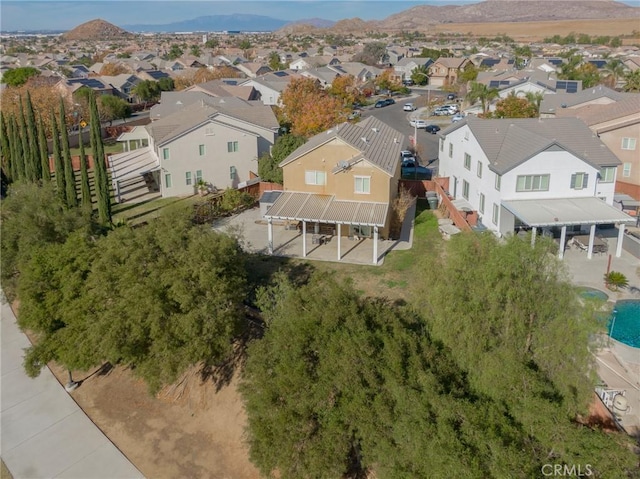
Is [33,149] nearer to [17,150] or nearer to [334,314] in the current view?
[17,150]

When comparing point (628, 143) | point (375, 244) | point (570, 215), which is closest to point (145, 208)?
point (375, 244)

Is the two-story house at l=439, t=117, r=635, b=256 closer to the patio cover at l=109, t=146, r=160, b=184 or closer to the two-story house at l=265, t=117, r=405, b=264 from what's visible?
the two-story house at l=265, t=117, r=405, b=264

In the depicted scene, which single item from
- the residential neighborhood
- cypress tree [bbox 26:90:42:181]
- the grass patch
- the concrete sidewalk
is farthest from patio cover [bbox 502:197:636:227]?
cypress tree [bbox 26:90:42:181]

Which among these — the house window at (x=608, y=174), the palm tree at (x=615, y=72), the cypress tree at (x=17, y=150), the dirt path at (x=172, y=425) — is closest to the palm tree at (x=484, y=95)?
the palm tree at (x=615, y=72)

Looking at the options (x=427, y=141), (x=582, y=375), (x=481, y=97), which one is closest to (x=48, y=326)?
(x=582, y=375)

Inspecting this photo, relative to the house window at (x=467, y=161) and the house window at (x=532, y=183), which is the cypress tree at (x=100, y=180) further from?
the house window at (x=532, y=183)

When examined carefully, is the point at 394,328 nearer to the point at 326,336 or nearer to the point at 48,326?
the point at 326,336
